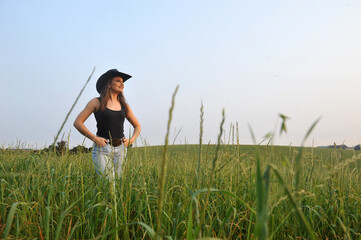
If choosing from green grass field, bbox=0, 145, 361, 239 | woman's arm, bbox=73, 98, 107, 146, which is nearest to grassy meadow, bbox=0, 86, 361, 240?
green grass field, bbox=0, 145, 361, 239

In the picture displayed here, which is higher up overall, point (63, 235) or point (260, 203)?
point (260, 203)

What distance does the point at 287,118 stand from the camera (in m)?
0.68

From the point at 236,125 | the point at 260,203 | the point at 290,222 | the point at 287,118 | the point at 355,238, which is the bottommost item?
the point at 355,238

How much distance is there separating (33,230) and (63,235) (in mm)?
228

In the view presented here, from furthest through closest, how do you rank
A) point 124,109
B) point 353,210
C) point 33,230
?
point 124,109 → point 353,210 → point 33,230

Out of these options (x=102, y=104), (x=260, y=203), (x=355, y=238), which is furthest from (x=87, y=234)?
(x=102, y=104)

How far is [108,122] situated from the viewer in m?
5.21

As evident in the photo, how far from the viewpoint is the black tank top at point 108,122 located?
5207 mm

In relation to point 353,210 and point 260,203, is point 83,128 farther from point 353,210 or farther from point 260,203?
point 260,203

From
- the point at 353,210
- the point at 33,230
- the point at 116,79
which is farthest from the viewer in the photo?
the point at 116,79

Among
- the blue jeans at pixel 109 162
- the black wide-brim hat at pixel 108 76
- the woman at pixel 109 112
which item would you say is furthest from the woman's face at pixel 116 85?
the blue jeans at pixel 109 162

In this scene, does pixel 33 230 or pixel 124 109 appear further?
pixel 124 109

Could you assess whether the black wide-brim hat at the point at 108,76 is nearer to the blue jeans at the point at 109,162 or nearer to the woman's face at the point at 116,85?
the woman's face at the point at 116,85

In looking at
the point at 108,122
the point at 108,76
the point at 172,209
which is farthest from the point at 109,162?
the point at 108,76
